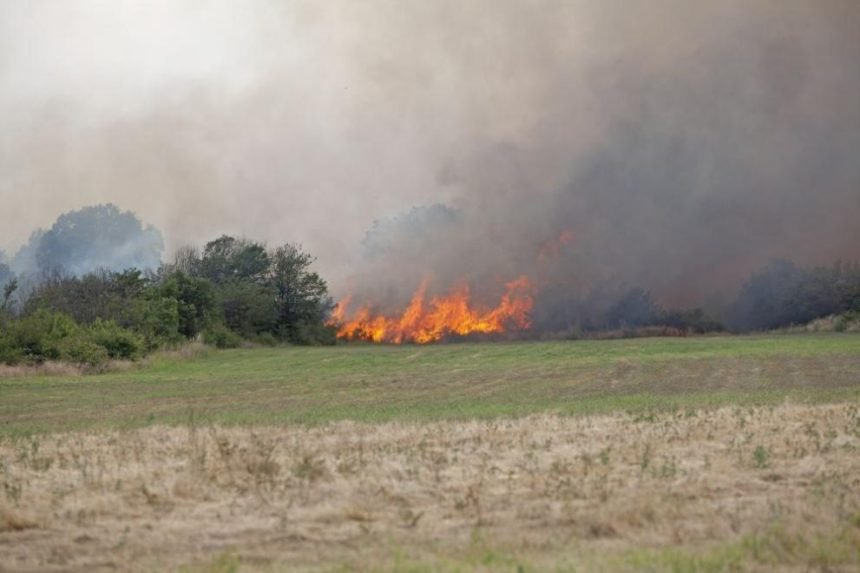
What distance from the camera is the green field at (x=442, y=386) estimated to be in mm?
28438

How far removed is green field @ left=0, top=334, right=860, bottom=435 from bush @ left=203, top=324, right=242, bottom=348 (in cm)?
2228

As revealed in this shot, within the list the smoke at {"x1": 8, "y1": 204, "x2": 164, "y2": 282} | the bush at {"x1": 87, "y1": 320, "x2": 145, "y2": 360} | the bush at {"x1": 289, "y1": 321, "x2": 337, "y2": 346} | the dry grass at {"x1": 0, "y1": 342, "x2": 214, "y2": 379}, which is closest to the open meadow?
the dry grass at {"x1": 0, "y1": 342, "x2": 214, "y2": 379}

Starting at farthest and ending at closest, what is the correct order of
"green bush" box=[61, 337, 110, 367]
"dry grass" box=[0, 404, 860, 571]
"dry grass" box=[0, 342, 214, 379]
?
1. "green bush" box=[61, 337, 110, 367]
2. "dry grass" box=[0, 342, 214, 379]
3. "dry grass" box=[0, 404, 860, 571]

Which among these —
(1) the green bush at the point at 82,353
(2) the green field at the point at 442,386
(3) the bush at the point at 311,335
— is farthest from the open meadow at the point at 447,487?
(3) the bush at the point at 311,335

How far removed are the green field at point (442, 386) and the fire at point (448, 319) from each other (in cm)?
2325

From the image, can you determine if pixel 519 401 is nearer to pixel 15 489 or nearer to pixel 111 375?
pixel 15 489

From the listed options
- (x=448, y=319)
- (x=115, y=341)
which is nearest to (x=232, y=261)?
(x=448, y=319)

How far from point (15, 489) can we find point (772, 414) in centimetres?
1756

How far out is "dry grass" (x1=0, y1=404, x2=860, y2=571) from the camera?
35.9ft

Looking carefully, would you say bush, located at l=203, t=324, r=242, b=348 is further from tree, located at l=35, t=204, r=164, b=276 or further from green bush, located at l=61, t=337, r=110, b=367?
tree, located at l=35, t=204, r=164, b=276

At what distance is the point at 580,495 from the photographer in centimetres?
1367

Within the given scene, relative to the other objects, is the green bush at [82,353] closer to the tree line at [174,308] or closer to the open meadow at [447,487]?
the tree line at [174,308]

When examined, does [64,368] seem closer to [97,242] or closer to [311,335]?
[311,335]

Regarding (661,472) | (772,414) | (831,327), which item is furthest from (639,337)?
(661,472)
